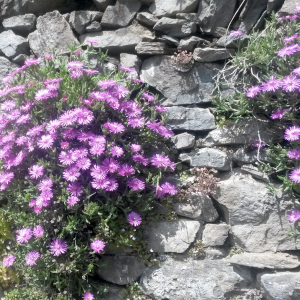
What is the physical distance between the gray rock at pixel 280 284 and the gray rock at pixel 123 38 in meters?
2.24

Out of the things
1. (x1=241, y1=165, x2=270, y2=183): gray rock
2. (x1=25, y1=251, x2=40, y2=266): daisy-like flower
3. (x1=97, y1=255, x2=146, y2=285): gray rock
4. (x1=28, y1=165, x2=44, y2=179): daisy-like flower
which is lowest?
(x1=97, y1=255, x2=146, y2=285): gray rock

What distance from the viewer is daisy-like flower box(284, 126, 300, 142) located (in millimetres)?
3026

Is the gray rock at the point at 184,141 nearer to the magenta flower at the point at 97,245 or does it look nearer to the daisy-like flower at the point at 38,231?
the magenta flower at the point at 97,245

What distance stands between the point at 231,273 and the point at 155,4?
2416 millimetres

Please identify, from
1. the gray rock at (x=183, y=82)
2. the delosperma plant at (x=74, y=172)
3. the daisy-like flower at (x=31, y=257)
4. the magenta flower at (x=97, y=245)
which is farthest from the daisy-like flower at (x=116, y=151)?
the daisy-like flower at (x=31, y=257)

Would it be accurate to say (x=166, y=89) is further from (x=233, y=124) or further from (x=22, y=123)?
(x=22, y=123)

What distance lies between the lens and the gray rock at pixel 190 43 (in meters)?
3.51

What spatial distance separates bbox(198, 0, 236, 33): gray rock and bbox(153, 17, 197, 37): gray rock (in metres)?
0.11

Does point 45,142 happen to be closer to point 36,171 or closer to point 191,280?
point 36,171

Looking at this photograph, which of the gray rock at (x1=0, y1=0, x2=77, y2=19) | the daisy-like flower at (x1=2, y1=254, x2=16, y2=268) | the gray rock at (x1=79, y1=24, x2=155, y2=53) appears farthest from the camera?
the gray rock at (x1=0, y1=0, x2=77, y2=19)

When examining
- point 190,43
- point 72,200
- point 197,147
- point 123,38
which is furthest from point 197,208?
point 123,38

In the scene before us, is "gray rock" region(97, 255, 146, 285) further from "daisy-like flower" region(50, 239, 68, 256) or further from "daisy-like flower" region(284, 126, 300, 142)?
"daisy-like flower" region(284, 126, 300, 142)

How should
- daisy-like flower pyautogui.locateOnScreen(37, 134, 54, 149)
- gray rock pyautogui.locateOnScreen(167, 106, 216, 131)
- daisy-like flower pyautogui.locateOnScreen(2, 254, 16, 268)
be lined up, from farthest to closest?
1. gray rock pyautogui.locateOnScreen(167, 106, 216, 131)
2. daisy-like flower pyautogui.locateOnScreen(2, 254, 16, 268)
3. daisy-like flower pyautogui.locateOnScreen(37, 134, 54, 149)

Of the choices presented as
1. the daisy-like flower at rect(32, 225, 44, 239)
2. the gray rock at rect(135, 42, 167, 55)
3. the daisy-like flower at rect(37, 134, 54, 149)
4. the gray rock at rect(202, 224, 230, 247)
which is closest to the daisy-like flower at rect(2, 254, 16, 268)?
the daisy-like flower at rect(32, 225, 44, 239)
